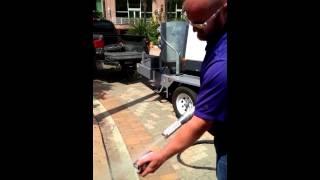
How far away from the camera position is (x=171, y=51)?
7129 mm

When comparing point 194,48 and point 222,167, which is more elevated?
point 194,48

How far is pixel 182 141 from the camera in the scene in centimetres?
191

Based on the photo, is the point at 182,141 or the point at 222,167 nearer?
the point at 182,141

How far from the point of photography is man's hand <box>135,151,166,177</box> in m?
1.95

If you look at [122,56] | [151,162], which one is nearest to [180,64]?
[122,56]

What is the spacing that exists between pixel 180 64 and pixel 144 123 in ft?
4.54

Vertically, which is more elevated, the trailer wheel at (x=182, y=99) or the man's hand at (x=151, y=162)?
the man's hand at (x=151, y=162)

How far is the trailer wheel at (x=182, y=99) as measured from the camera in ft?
20.2

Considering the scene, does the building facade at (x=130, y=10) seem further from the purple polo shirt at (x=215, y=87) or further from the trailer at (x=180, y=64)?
the purple polo shirt at (x=215, y=87)

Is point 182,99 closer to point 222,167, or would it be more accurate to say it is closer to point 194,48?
point 194,48

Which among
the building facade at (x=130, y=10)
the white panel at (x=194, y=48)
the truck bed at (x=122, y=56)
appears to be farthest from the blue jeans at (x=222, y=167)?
the building facade at (x=130, y=10)

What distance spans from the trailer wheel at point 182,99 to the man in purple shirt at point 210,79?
415cm

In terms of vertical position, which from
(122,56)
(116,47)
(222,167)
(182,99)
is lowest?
(182,99)

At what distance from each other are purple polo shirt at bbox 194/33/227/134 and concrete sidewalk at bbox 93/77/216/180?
57cm
